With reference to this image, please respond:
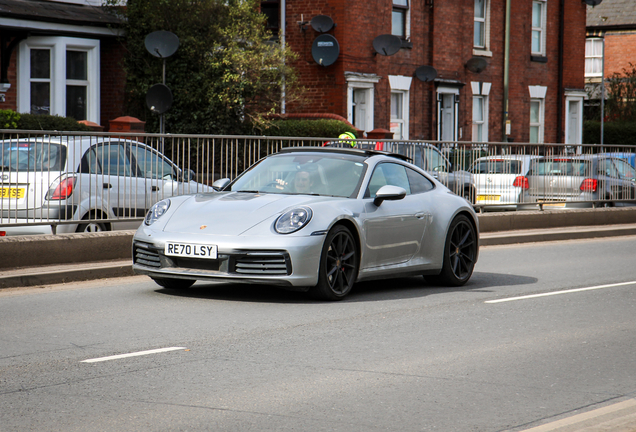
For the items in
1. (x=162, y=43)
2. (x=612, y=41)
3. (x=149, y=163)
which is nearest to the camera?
(x=149, y=163)

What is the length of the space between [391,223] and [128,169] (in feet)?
12.1

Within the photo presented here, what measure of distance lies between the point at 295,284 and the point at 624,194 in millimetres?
13525

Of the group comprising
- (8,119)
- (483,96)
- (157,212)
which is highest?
(483,96)

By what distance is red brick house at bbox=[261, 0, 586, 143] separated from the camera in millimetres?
27188

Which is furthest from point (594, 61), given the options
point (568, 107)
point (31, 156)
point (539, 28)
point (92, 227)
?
point (31, 156)

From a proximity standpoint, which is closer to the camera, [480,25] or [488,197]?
[488,197]

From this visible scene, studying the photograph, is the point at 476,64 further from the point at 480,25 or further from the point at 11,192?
the point at 11,192

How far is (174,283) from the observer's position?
9.23 m

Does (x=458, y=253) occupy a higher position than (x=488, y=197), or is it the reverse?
(x=488, y=197)

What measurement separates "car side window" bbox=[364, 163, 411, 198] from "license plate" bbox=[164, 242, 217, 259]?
1839mm

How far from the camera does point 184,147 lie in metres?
11.9

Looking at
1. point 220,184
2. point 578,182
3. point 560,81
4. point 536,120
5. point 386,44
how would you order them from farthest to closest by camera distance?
point 560,81 < point 536,120 < point 386,44 < point 578,182 < point 220,184

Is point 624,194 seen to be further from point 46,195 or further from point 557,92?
point 557,92

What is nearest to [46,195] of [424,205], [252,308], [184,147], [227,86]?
[184,147]
